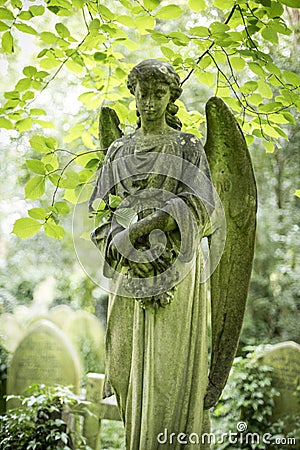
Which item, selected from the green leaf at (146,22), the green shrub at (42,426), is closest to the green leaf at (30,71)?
the green leaf at (146,22)

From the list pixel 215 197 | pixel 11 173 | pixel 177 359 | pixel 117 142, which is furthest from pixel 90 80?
pixel 11 173

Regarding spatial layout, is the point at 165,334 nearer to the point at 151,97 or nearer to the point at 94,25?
the point at 151,97

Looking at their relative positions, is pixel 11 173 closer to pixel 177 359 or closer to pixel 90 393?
pixel 90 393

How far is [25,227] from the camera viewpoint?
2.73 metres

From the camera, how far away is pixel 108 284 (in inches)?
104

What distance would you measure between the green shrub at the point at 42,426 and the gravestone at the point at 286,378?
180 cm

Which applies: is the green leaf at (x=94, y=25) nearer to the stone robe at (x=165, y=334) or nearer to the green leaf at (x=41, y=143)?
the green leaf at (x=41, y=143)

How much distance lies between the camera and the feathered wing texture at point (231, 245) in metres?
2.89

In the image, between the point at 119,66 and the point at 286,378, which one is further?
the point at 286,378

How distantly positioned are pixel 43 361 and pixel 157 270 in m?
3.50

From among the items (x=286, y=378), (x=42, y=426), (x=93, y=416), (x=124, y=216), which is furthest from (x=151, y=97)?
(x=286, y=378)

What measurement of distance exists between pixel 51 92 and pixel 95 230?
4.73m

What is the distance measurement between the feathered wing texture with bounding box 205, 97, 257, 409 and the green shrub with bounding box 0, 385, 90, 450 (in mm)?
2008

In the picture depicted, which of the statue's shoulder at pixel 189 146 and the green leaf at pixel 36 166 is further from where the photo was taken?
the green leaf at pixel 36 166
